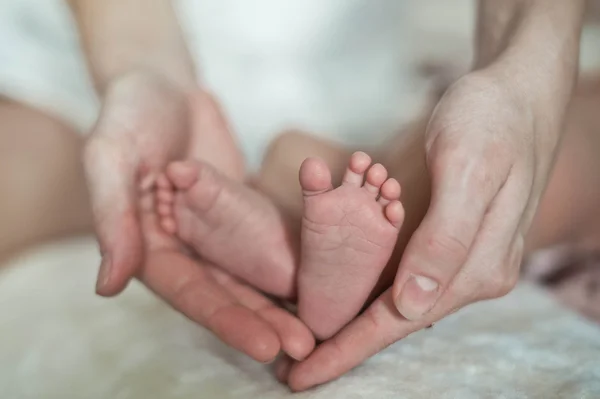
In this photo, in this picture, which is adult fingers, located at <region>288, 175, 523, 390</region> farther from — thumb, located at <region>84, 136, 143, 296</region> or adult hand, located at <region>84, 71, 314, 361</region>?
thumb, located at <region>84, 136, 143, 296</region>

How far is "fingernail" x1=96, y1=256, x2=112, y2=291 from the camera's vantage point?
1.34 ft

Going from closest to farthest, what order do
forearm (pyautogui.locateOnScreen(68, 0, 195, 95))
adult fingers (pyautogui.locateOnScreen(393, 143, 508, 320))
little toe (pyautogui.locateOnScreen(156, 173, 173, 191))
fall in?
adult fingers (pyautogui.locateOnScreen(393, 143, 508, 320)), little toe (pyautogui.locateOnScreen(156, 173, 173, 191)), forearm (pyautogui.locateOnScreen(68, 0, 195, 95))

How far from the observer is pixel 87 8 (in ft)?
2.11

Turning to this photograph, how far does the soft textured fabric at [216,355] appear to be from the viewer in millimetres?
362

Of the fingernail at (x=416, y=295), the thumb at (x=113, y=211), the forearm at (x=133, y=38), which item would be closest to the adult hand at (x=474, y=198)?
the fingernail at (x=416, y=295)

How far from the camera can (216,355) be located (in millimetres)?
401

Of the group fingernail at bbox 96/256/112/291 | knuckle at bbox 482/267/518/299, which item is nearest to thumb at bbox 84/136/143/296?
fingernail at bbox 96/256/112/291

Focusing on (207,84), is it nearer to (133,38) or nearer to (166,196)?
(133,38)

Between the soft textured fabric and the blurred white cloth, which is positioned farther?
the blurred white cloth

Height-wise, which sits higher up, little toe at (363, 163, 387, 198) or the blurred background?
little toe at (363, 163, 387, 198)

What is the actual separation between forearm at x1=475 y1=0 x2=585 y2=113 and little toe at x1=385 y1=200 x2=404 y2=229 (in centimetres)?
14

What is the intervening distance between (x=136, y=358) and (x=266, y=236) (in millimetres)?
108

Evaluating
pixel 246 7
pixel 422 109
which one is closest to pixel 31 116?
pixel 246 7

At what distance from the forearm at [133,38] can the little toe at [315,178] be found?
0.94 ft
